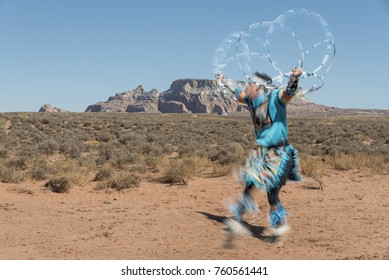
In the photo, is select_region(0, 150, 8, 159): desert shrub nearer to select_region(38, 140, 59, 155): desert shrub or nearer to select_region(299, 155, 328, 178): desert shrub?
select_region(38, 140, 59, 155): desert shrub

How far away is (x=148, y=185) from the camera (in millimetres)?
11680

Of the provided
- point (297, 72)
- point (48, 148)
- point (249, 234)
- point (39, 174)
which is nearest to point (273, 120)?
point (297, 72)

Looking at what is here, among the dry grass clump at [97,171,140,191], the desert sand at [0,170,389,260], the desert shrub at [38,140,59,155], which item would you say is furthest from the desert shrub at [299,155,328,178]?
the desert shrub at [38,140,59,155]

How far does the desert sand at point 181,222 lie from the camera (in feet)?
20.2

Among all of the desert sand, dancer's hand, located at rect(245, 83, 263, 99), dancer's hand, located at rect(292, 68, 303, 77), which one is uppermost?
dancer's hand, located at rect(292, 68, 303, 77)

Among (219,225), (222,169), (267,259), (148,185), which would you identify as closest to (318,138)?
(222,169)

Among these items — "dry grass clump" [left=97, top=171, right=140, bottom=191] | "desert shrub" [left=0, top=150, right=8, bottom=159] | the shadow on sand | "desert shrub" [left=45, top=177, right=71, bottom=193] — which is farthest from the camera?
"desert shrub" [left=0, top=150, right=8, bottom=159]

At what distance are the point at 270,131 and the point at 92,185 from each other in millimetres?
7100

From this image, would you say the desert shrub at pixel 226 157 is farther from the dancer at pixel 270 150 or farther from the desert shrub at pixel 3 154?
the desert shrub at pixel 3 154

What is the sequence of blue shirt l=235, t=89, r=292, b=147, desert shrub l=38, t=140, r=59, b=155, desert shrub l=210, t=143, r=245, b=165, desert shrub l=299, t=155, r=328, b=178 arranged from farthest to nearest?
desert shrub l=38, t=140, r=59, b=155
desert shrub l=210, t=143, r=245, b=165
desert shrub l=299, t=155, r=328, b=178
blue shirt l=235, t=89, r=292, b=147

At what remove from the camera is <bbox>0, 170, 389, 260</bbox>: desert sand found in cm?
617

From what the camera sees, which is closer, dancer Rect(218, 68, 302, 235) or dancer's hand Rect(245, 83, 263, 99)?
dancer Rect(218, 68, 302, 235)

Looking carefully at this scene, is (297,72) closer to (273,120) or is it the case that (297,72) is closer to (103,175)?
(273,120)

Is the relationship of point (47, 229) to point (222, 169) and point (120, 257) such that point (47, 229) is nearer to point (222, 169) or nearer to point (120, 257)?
point (120, 257)
